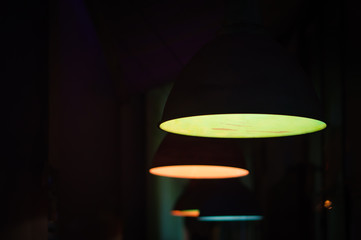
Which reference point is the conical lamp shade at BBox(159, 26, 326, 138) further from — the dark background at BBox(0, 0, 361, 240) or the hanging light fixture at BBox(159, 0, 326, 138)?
the dark background at BBox(0, 0, 361, 240)

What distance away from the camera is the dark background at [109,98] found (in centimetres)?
391

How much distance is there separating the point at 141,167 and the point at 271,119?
7.93 metres

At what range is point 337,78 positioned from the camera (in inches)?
176

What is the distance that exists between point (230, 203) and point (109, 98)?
6.59ft

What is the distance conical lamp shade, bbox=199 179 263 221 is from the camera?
17.5 feet

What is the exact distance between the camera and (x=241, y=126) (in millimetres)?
2447

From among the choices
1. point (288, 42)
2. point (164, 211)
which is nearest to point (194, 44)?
point (288, 42)

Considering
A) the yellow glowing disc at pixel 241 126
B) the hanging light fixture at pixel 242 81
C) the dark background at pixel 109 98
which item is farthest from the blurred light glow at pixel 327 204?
the hanging light fixture at pixel 242 81

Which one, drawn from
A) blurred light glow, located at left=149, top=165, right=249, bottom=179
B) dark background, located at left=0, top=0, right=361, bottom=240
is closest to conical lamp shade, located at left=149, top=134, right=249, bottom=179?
blurred light glow, located at left=149, top=165, right=249, bottom=179

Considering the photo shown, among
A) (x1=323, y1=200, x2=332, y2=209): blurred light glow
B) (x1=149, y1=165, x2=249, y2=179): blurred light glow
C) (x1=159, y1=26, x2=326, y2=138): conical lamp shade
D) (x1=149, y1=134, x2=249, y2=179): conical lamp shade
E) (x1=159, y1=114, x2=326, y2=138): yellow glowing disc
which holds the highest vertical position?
(x1=159, y1=26, x2=326, y2=138): conical lamp shade

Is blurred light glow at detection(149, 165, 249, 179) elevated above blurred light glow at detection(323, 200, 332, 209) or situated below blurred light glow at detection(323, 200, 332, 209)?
above

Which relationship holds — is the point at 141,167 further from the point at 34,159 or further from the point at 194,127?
the point at 194,127

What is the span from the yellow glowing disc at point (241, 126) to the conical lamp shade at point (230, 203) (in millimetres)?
2978

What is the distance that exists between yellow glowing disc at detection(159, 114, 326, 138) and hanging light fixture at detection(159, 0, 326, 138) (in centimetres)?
10
